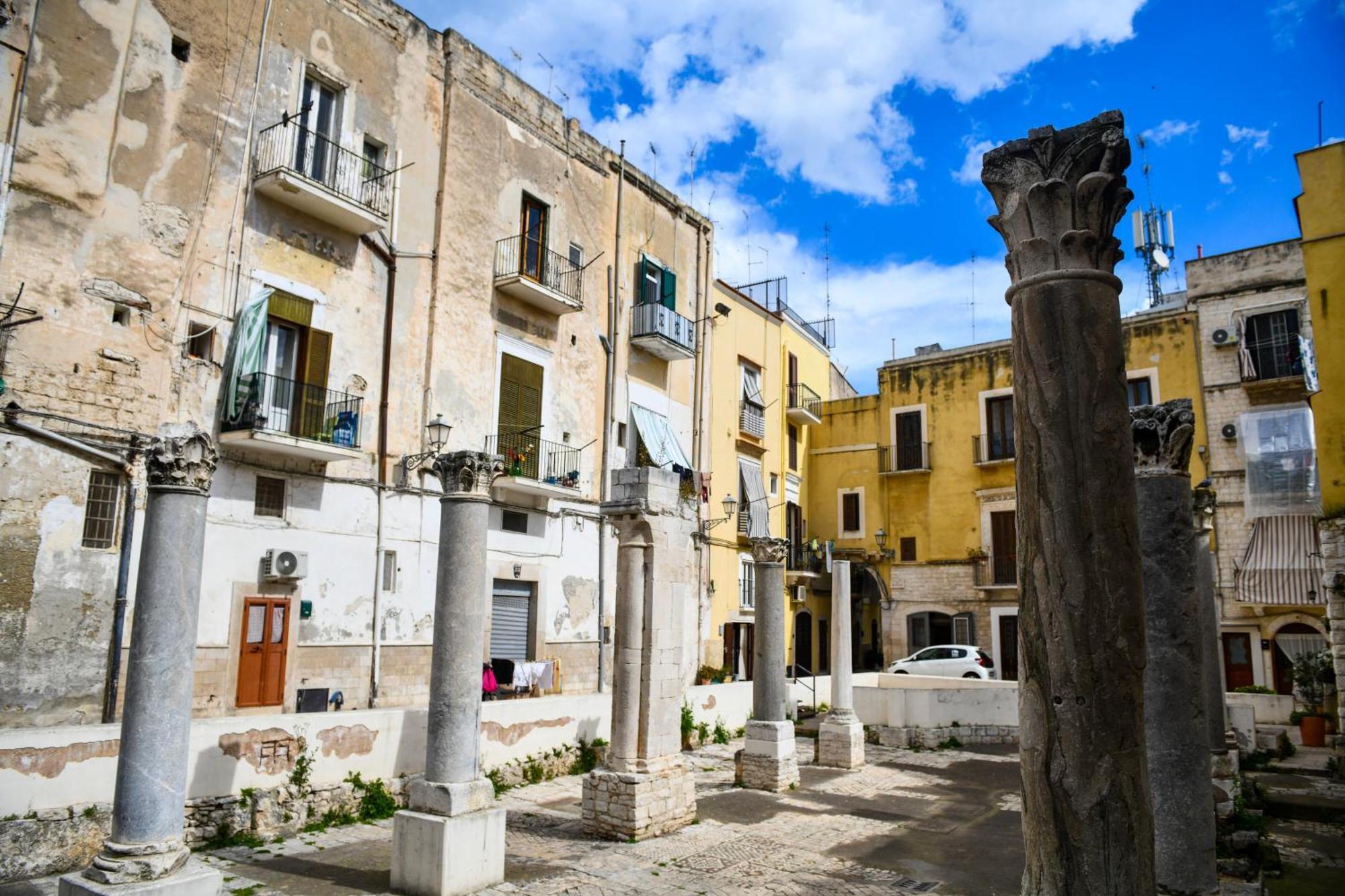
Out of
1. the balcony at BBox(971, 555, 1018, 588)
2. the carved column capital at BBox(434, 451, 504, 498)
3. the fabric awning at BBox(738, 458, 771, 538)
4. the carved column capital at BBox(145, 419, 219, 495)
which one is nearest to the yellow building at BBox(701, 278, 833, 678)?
the fabric awning at BBox(738, 458, 771, 538)

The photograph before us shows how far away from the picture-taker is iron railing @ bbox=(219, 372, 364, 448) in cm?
1309

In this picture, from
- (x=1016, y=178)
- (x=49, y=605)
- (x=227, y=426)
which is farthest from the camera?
(x=227, y=426)

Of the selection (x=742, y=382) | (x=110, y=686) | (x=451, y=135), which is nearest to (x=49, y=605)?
(x=110, y=686)

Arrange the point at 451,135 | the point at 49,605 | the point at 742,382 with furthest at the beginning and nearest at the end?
1. the point at 742,382
2. the point at 451,135
3. the point at 49,605

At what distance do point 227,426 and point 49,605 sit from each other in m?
3.19

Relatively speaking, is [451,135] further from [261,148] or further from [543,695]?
[543,695]

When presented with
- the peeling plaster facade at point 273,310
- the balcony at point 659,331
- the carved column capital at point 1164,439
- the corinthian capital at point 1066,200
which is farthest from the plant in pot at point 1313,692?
the corinthian capital at point 1066,200

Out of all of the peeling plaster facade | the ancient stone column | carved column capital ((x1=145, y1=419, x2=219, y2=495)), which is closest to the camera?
the ancient stone column

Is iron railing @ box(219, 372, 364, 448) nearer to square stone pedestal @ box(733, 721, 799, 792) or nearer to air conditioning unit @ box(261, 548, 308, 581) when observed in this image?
air conditioning unit @ box(261, 548, 308, 581)

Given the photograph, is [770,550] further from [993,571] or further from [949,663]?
[993,571]

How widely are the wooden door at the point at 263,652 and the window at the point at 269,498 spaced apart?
1.28m

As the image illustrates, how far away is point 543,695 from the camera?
1770cm

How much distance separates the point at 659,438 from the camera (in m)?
21.6

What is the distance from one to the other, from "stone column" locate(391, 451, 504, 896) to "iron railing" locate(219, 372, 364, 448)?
18.0ft
